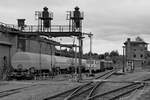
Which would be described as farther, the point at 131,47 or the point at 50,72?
the point at 131,47

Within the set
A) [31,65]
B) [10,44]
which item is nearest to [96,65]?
[10,44]

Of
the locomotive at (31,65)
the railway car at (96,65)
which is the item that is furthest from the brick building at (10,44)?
the railway car at (96,65)

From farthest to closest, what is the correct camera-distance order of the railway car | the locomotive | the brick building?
the railway car, the brick building, the locomotive

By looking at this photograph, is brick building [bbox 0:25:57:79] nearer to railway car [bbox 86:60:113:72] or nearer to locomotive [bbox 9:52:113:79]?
locomotive [bbox 9:52:113:79]

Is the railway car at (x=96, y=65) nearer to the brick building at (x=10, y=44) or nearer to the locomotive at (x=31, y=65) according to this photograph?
the locomotive at (x=31, y=65)

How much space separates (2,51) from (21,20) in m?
8.65

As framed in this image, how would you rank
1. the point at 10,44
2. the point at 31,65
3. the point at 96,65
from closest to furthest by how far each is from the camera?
1. the point at 31,65
2. the point at 10,44
3. the point at 96,65

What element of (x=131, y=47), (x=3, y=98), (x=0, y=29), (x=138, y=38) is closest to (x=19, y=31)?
(x=0, y=29)

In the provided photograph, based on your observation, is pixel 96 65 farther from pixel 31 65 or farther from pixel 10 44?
pixel 31 65

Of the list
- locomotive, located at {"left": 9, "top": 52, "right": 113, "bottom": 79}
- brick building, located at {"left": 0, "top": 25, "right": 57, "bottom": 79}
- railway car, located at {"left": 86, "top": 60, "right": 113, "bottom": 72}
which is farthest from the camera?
railway car, located at {"left": 86, "top": 60, "right": 113, "bottom": 72}

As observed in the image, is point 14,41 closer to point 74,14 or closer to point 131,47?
point 74,14

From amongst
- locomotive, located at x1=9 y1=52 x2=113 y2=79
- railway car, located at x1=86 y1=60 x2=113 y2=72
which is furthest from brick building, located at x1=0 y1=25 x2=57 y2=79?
railway car, located at x1=86 y1=60 x2=113 y2=72

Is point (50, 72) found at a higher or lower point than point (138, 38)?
lower

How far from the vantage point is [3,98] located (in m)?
19.1
